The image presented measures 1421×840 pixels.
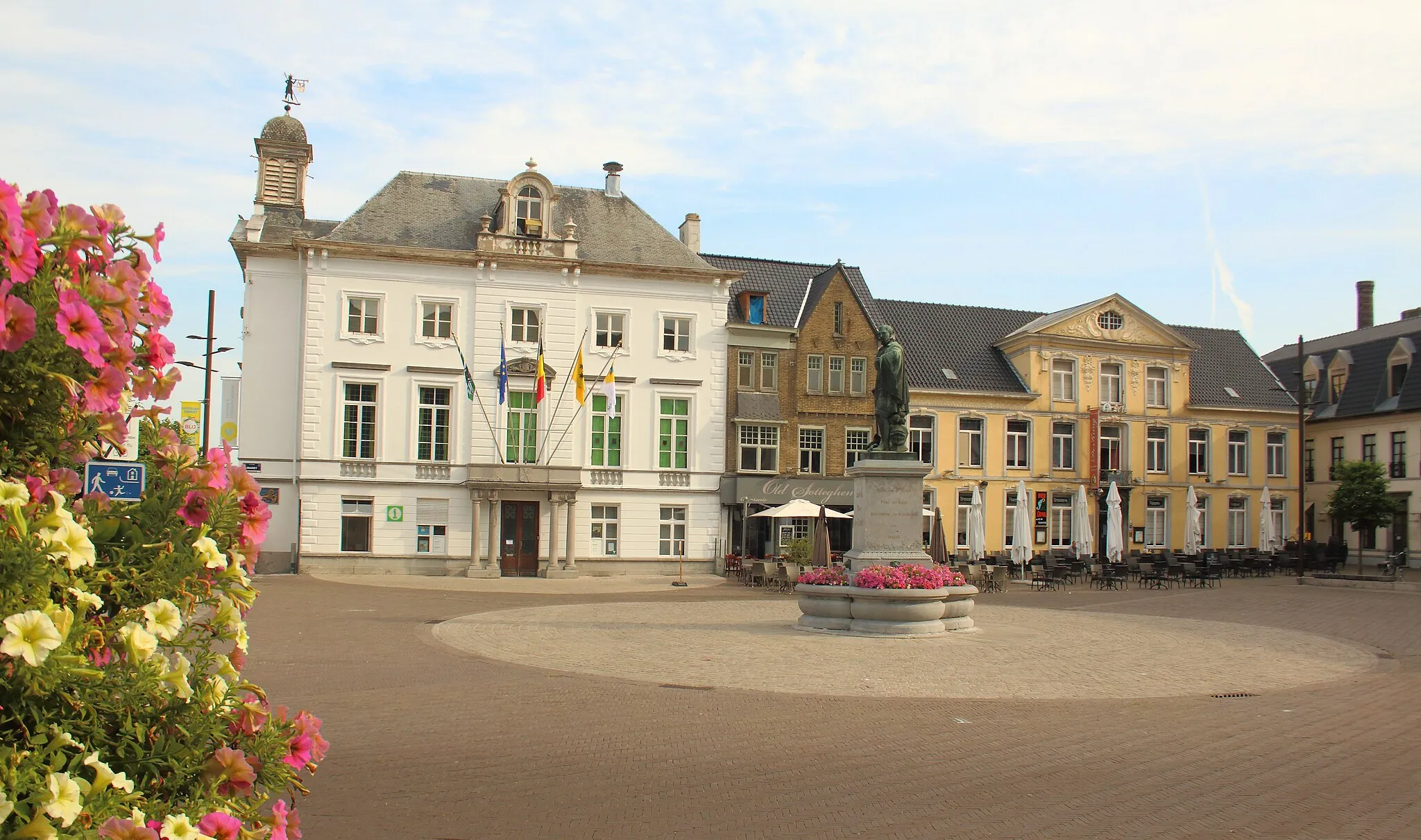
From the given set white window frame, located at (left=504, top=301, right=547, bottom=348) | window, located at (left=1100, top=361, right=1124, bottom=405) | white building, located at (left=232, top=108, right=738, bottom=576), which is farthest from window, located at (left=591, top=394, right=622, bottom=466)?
window, located at (left=1100, top=361, right=1124, bottom=405)

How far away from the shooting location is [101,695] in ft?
10.3

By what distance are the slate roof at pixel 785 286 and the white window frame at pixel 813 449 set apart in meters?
4.12

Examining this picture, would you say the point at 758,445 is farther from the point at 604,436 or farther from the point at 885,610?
the point at 885,610

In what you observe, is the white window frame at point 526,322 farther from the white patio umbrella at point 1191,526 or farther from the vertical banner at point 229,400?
the white patio umbrella at point 1191,526

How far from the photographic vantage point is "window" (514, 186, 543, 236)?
137 feet

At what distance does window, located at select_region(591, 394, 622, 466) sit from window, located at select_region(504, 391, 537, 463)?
2.17 metres

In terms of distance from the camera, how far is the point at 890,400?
72.2ft

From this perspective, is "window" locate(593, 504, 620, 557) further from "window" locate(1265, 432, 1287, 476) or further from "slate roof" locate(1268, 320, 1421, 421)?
"slate roof" locate(1268, 320, 1421, 421)

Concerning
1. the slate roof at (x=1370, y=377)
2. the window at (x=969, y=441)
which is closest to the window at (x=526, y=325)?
the window at (x=969, y=441)

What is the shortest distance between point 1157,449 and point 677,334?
23.9 metres

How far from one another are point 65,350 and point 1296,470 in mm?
61060

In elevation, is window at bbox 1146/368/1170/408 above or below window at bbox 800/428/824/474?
above

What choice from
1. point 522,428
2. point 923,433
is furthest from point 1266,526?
point 522,428

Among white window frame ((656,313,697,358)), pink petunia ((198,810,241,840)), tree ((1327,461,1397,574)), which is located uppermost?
white window frame ((656,313,697,358))
